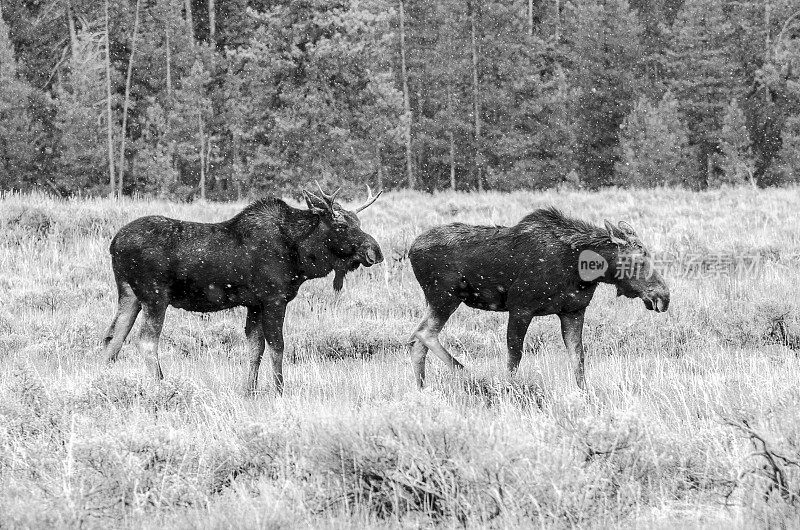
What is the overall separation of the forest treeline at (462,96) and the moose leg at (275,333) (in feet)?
97.0

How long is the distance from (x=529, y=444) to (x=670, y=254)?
43.1 feet

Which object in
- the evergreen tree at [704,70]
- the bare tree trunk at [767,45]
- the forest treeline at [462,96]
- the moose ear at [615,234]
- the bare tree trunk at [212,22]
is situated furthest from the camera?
the bare tree trunk at [212,22]

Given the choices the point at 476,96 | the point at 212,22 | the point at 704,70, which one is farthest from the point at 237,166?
the point at 704,70

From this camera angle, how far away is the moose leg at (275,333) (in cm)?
970

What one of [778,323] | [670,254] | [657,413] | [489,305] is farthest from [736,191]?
[657,413]

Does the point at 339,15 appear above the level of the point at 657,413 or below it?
above

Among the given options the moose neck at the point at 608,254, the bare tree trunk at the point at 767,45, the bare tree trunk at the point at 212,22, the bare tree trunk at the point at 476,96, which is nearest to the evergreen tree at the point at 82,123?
the bare tree trunk at the point at 212,22

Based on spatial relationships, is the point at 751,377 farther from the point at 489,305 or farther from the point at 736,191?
the point at 736,191

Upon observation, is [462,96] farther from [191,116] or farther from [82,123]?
[82,123]

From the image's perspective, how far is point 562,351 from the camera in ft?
41.0

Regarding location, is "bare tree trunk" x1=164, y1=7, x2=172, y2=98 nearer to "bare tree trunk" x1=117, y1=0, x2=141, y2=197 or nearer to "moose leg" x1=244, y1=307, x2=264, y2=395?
"bare tree trunk" x1=117, y1=0, x2=141, y2=197

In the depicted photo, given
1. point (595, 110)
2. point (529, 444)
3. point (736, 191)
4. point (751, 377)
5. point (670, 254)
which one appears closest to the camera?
point (529, 444)

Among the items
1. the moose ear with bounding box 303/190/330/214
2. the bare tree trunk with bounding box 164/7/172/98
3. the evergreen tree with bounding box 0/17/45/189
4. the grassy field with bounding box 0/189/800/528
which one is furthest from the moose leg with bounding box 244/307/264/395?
the bare tree trunk with bounding box 164/7/172/98

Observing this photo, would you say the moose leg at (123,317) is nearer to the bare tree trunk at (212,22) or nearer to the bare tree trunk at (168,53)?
the bare tree trunk at (168,53)
